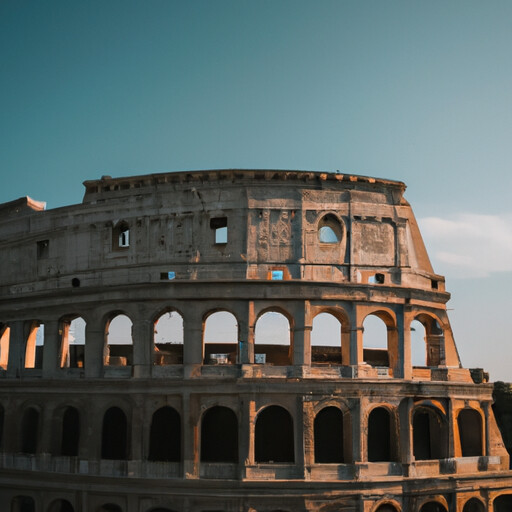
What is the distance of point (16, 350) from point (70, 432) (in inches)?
177

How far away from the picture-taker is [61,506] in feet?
111

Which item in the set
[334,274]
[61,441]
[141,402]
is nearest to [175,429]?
[141,402]

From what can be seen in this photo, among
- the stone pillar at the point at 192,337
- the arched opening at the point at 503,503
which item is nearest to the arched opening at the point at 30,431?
the stone pillar at the point at 192,337

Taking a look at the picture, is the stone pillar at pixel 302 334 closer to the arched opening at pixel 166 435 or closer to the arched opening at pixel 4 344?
the arched opening at pixel 166 435

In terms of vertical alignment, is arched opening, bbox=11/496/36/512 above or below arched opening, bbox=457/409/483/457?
below

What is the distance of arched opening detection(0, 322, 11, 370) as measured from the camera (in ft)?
125

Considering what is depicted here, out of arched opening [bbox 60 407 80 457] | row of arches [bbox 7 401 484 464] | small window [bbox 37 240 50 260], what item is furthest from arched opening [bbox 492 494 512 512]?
small window [bbox 37 240 50 260]

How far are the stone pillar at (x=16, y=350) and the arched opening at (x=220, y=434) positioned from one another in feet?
30.8

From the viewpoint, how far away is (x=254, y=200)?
32.7 meters

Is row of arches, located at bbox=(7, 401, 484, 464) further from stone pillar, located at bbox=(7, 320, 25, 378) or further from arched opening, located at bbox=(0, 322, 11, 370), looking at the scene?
arched opening, located at bbox=(0, 322, 11, 370)

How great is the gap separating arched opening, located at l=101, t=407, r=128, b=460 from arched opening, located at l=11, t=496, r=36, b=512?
14.6 ft

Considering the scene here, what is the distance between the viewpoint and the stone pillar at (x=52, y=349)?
3447 centimetres

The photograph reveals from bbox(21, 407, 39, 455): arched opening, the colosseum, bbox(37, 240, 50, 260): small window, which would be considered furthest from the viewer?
bbox(37, 240, 50, 260): small window

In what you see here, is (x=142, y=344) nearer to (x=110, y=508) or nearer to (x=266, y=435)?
(x=266, y=435)
